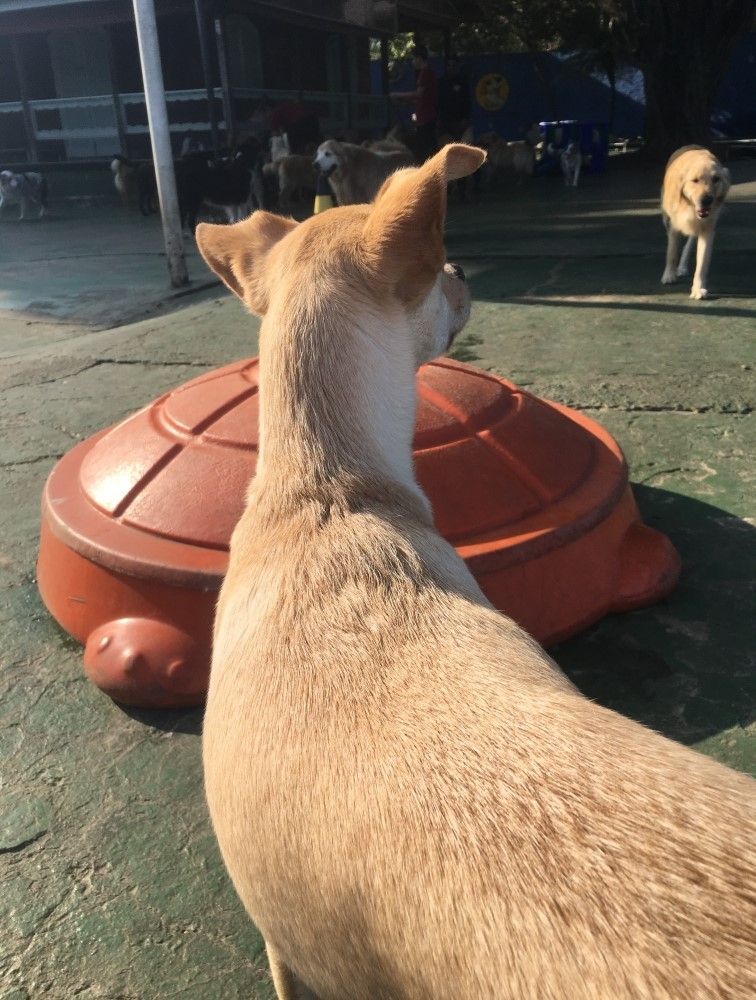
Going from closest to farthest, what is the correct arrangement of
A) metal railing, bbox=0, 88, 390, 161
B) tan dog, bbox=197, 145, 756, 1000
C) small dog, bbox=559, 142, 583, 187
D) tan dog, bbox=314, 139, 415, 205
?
tan dog, bbox=197, 145, 756, 1000 < tan dog, bbox=314, 139, 415, 205 < small dog, bbox=559, 142, 583, 187 < metal railing, bbox=0, 88, 390, 161

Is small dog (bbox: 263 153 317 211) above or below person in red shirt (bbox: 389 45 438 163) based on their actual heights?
below

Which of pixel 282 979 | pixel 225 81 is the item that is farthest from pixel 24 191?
pixel 282 979

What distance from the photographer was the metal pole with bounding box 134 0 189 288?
7.07 meters

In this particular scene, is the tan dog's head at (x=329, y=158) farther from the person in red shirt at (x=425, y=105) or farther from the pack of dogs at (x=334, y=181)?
the person in red shirt at (x=425, y=105)

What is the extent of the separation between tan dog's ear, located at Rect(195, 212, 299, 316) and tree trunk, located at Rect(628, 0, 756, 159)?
20.5m

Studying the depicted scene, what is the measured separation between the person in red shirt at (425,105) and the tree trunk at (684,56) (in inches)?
251

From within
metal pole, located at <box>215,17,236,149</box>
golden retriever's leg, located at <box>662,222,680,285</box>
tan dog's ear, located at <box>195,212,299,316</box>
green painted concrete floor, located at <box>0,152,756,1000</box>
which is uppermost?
Answer: metal pole, located at <box>215,17,236,149</box>

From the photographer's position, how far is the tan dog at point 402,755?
36.6 inches

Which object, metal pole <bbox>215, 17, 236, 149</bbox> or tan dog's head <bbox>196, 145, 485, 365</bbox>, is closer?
tan dog's head <bbox>196, 145, 485, 365</bbox>

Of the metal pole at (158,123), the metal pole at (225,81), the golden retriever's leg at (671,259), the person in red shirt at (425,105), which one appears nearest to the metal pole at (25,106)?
the metal pole at (225,81)

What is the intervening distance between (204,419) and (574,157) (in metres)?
16.7

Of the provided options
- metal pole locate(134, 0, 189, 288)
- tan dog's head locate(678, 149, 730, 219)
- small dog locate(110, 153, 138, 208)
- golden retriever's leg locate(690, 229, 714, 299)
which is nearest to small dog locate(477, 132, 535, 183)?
small dog locate(110, 153, 138, 208)

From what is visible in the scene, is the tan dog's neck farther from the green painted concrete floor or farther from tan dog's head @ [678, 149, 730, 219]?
tan dog's head @ [678, 149, 730, 219]

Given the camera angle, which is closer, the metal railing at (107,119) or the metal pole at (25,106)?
the metal railing at (107,119)
